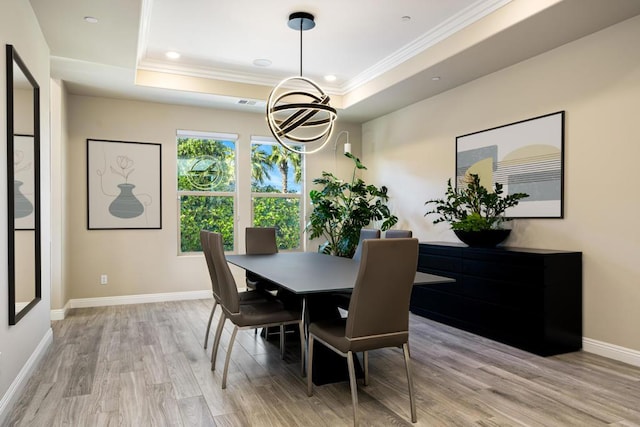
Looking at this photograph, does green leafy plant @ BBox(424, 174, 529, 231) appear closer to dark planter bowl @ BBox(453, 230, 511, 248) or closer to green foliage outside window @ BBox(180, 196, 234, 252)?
dark planter bowl @ BBox(453, 230, 511, 248)

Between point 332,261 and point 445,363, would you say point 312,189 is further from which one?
point 445,363

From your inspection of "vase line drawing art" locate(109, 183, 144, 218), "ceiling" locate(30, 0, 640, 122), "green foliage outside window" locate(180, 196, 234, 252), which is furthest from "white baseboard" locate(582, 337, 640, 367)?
"vase line drawing art" locate(109, 183, 144, 218)

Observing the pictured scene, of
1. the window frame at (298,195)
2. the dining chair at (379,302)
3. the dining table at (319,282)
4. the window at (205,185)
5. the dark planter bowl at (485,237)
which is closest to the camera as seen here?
the dining chair at (379,302)

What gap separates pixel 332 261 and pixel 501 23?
2.31 m

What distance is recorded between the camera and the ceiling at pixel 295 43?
10.8ft

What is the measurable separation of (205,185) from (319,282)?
3.83 m

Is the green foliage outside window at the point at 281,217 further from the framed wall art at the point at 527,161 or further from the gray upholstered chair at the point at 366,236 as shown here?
the framed wall art at the point at 527,161

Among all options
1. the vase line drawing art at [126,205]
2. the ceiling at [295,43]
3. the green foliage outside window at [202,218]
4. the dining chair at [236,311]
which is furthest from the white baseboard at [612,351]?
the vase line drawing art at [126,205]

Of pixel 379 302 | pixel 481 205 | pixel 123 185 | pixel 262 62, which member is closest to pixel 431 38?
pixel 481 205

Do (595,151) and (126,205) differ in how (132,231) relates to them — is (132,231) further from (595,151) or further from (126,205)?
(595,151)

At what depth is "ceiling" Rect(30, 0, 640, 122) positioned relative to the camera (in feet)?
10.8

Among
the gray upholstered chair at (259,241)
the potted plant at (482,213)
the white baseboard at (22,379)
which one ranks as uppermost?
the potted plant at (482,213)

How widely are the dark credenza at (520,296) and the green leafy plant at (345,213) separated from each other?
182cm

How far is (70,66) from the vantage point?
429 cm
